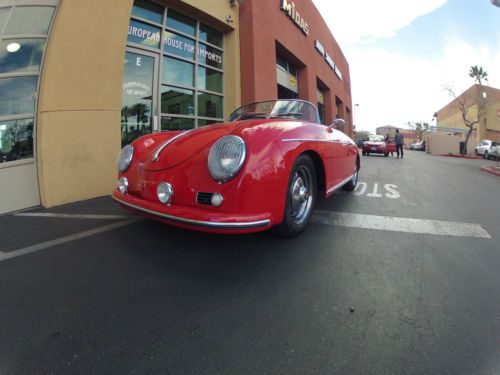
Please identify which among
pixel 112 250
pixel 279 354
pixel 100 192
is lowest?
pixel 279 354

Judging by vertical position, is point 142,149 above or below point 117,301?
above

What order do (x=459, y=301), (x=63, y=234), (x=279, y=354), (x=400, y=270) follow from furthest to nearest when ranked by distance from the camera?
1. (x=63, y=234)
2. (x=400, y=270)
3. (x=459, y=301)
4. (x=279, y=354)

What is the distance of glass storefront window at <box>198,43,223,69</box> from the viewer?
7.43 metres

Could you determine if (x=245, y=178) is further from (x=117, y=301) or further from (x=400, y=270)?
(x=400, y=270)

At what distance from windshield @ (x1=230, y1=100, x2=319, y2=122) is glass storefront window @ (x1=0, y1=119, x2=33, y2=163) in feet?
10.3

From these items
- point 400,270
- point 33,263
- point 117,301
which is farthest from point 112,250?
point 400,270

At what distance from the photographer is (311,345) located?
1.30 meters

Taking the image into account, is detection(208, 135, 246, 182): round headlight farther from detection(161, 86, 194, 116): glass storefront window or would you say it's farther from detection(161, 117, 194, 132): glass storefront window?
detection(161, 86, 194, 116): glass storefront window

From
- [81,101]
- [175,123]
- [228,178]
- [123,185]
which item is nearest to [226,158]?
[228,178]

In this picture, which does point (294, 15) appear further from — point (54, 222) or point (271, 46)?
point (54, 222)

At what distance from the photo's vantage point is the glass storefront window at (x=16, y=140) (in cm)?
388

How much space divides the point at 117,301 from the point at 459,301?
202 centimetres

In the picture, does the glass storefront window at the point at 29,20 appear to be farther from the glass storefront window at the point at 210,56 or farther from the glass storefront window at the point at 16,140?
the glass storefront window at the point at 210,56

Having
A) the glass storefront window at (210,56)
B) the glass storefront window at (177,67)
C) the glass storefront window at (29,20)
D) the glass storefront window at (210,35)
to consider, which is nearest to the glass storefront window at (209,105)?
the glass storefront window at (177,67)
